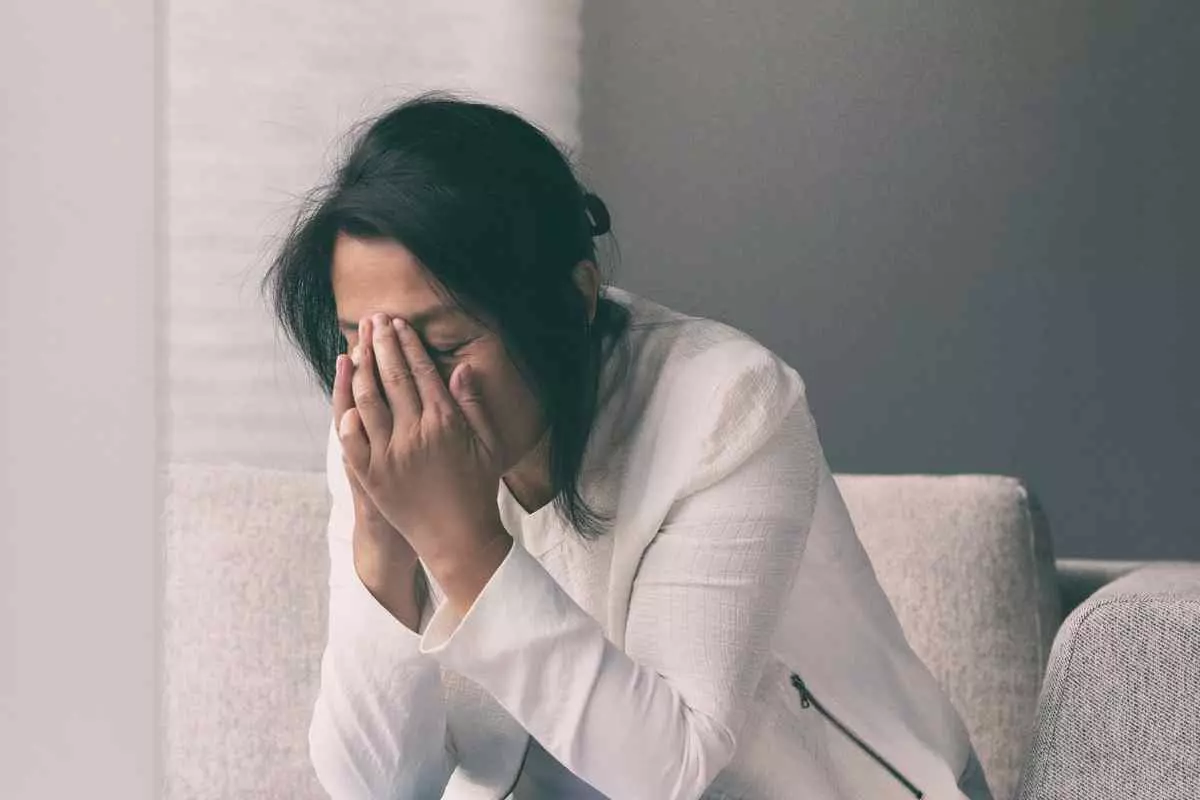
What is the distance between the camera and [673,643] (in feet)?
3.02

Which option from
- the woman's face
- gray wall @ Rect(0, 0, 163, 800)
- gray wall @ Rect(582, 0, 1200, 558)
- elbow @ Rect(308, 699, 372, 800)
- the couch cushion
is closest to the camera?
gray wall @ Rect(0, 0, 163, 800)

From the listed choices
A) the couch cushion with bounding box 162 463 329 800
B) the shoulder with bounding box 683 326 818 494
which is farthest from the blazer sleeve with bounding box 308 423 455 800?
the couch cushion with bounding box 162 463 329 800

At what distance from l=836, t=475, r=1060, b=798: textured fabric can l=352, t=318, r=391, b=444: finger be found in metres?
0.57

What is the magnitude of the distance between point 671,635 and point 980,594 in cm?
46

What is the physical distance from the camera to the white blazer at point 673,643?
0.87m

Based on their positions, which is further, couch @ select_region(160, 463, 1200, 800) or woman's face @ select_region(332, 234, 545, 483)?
couch @ select_region(160, 463, 1200, 800)

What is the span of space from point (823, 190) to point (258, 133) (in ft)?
2.41

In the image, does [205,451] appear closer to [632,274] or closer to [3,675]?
[632,274]

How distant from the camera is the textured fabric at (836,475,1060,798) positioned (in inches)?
49.9

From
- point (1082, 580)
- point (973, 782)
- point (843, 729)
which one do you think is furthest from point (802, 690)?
point (1082, 580)

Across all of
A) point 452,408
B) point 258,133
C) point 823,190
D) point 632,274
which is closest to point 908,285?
point 823,190

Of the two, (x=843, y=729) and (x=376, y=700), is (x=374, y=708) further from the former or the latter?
(x=843, y=729)

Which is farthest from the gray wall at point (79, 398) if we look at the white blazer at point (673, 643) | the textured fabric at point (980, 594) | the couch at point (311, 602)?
the textured fabric at point (980, 594)

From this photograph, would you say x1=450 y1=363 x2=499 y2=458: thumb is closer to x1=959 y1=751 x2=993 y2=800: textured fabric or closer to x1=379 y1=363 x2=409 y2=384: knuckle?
x1=379 y1=363 x2=409 y2=384: knuckle
